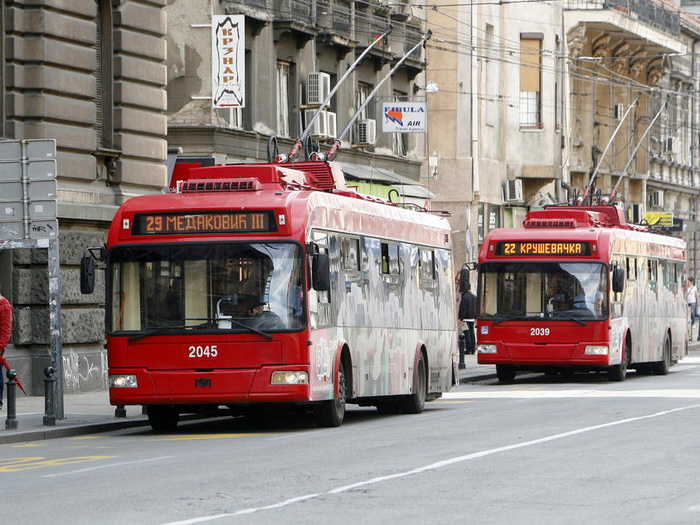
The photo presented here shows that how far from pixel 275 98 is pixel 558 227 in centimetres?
838

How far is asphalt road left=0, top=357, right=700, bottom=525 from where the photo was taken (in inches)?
458

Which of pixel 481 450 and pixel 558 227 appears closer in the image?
pixel 481 450

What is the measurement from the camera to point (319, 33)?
39562 mm

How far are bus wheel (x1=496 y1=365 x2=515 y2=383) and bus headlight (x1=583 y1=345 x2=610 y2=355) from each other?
2.13 metres

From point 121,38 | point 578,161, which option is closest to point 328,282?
point 121,38

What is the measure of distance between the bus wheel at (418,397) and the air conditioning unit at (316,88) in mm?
15491

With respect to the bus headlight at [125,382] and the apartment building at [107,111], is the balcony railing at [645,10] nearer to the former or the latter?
the apartment building at [107,111]

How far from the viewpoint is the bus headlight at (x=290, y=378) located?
18.9 meters

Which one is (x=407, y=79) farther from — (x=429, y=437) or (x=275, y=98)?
(x=429, y=437)

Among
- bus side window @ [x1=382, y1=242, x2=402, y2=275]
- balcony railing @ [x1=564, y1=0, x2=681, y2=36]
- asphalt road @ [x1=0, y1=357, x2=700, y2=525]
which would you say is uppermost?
balcony railing @ [x1=564, y1=0, x2=681, y2=36]

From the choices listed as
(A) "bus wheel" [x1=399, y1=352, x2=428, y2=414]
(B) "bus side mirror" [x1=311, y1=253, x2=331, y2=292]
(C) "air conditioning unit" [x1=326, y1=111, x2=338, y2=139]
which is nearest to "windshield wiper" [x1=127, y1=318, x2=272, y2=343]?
(B) "bus side mirror" [x1=311, y1=253, x2=331, y2=292]

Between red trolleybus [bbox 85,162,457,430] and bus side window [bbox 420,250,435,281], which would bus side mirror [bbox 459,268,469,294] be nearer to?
bus side window [bbox 420,250,435,281]

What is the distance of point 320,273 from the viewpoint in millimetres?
18906

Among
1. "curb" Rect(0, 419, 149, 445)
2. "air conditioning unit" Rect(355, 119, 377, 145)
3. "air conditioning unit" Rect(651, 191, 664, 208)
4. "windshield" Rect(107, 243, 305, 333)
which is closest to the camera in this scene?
"windshield" Rect(107, 243, 305, 333)
